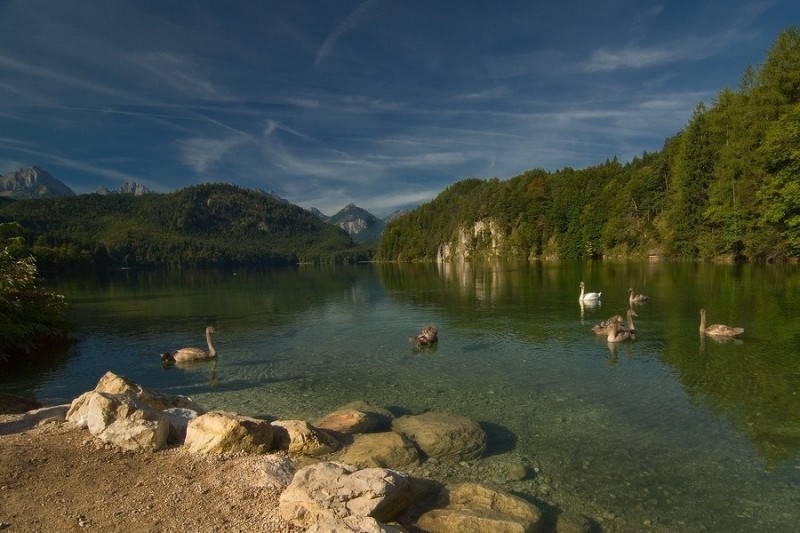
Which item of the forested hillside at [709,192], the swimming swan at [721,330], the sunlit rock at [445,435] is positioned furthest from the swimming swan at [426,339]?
the forested hillside at [709,192]

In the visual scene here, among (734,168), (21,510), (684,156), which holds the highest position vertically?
(684,156)

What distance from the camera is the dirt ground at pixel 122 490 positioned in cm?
662

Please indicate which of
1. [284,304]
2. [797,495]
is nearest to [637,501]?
[797,495]

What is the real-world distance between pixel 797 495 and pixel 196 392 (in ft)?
58.1

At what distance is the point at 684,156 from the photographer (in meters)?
80.6

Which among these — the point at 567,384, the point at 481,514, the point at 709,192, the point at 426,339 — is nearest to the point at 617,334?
the point at 567,384

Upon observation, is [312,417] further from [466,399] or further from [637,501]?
[637,501]

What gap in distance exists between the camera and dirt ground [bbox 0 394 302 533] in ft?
21.7

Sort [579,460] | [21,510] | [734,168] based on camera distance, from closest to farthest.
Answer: [21,510], [579,460], [734,168]

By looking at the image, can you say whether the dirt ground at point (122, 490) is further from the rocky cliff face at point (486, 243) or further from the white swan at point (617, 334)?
the rocky cliff face at point (486, 243)

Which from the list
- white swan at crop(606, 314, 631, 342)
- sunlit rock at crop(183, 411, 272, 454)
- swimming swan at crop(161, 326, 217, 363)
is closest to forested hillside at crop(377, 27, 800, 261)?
white swan at crop(606, 314, 631, 342)

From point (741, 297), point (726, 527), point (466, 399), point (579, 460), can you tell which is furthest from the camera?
point (741, 297)

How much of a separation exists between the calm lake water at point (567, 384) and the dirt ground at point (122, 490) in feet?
14.2

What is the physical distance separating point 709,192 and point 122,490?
294ft
